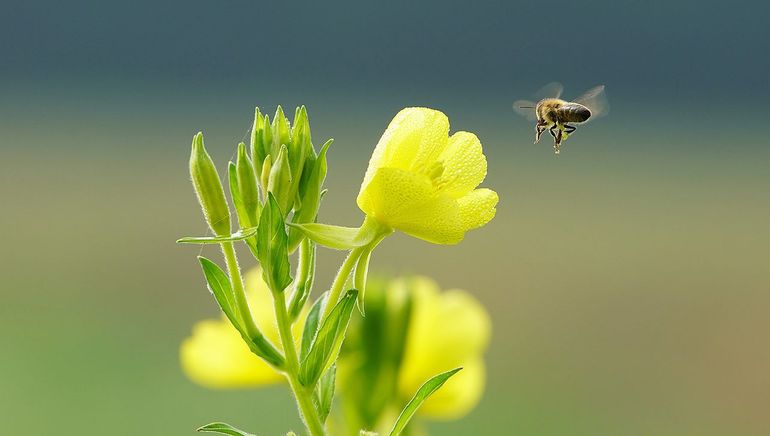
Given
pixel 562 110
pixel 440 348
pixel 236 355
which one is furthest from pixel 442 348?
pixel 562 110

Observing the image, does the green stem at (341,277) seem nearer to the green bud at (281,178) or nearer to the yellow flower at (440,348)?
the green bud at (281,178)

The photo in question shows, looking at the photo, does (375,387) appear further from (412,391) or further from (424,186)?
(424,186)

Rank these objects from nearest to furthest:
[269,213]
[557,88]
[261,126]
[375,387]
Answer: [269,213]
[261,126]
[375,387]
[557,88]

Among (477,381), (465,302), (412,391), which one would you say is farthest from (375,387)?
(465,302)

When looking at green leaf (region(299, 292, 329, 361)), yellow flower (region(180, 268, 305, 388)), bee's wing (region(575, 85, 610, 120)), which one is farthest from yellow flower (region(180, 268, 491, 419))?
bee's wing (region(575, 85, 610, 120))

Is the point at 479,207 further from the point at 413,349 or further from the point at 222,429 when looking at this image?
the point at 413,349

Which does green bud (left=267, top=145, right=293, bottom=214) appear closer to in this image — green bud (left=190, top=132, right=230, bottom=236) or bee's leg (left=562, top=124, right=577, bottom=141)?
green bud (left=190, top=132, right=230, bottom=236)

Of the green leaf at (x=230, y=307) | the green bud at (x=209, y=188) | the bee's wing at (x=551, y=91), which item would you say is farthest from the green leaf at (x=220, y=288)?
the bee's wing at (x=551, y=91)
